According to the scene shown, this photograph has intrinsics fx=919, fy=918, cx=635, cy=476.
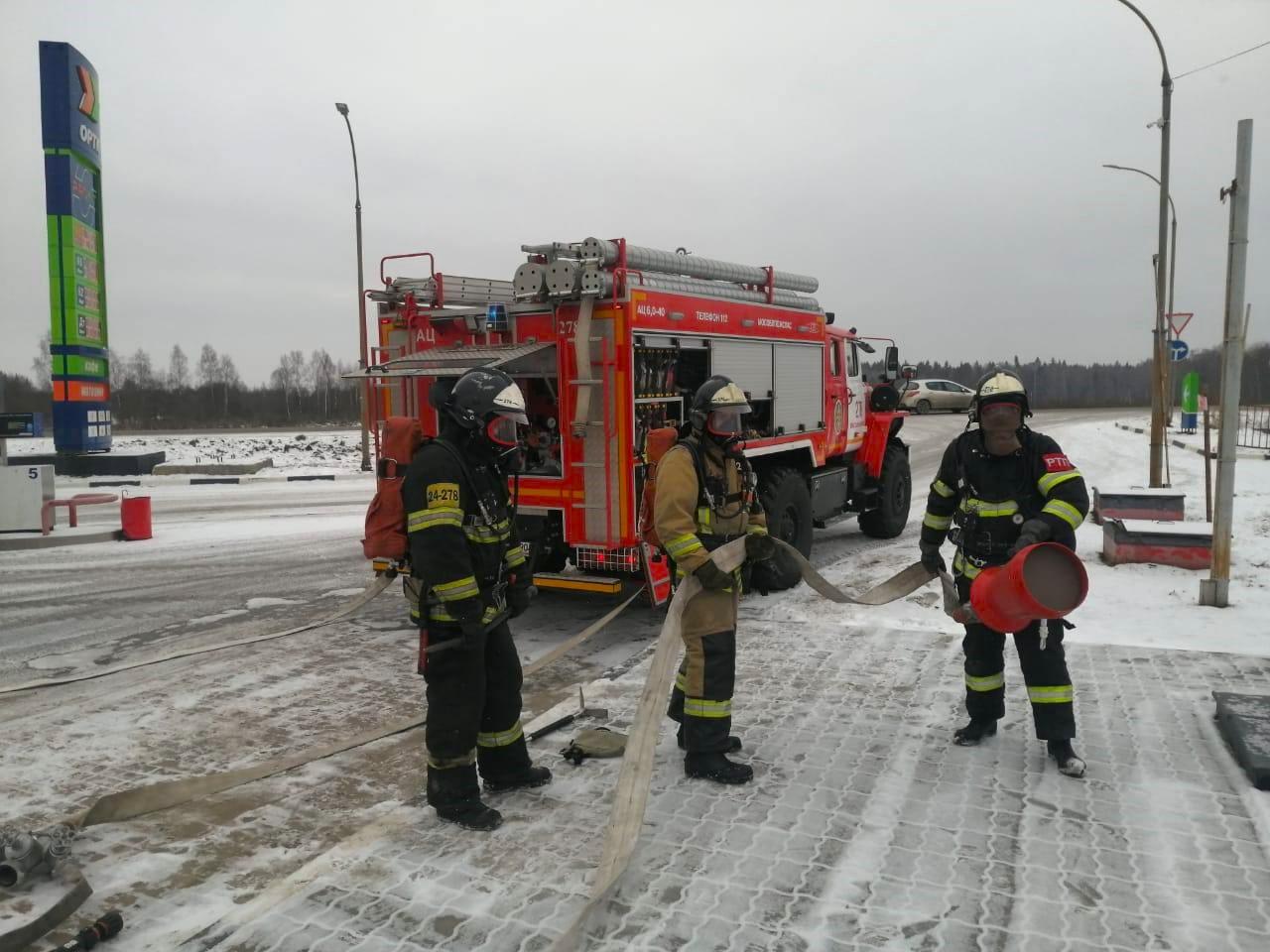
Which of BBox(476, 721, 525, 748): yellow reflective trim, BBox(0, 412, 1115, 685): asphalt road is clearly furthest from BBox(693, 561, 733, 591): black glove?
BBox(0, 412, 1115, 685): asphalt road

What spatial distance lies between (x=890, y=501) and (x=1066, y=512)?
777 cm

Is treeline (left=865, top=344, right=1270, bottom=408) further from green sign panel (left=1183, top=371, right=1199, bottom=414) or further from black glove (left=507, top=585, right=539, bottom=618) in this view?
black glove (left=507, top=585, right=539, bottom=618)

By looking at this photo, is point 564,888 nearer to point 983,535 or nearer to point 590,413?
point 983,535

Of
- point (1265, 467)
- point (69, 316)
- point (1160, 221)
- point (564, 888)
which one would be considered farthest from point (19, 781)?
point (1265, 467)

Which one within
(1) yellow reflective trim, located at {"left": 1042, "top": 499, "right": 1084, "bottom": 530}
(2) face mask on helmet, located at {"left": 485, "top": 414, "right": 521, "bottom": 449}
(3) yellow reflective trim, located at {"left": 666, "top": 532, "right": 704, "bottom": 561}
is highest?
(2) face mask on helmet, located at {"left": 485, "top": 414, "right": 521, "bottom": 449}

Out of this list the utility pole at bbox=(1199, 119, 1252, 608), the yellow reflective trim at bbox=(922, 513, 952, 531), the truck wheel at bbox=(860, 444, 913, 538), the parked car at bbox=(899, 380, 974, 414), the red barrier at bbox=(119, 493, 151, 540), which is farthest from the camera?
the parked car at bbox=(899, 380, 974, 414)

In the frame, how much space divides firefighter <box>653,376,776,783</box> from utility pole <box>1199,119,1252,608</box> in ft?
15.7

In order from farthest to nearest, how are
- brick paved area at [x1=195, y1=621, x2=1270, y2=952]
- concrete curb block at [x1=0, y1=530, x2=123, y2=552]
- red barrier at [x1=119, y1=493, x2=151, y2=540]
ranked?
red barrier at [x1=119, y1=493, x2=151, y2=540] < concrete curb block at [x1=0, y1=530, x2=123, y2=552] < brick paved area at [x1=195, y1=621, x2=1270, y2=952]

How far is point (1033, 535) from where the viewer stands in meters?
4.32

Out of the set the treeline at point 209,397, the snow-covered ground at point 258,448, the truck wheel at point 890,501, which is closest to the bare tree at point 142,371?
the treeline at point 209,397

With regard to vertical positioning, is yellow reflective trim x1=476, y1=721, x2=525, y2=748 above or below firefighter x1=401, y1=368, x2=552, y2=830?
below

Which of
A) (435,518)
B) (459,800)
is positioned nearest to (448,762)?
(459,800)

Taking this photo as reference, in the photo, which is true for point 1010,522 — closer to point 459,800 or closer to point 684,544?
point 684,544

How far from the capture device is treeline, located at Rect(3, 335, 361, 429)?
51312 millimetres
